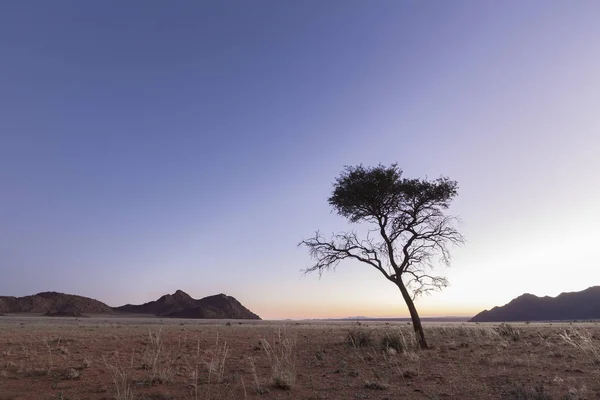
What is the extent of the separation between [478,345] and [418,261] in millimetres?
4591

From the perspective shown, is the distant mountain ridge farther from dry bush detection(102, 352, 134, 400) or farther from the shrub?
dry bush detection(102, 352, 134, 400)

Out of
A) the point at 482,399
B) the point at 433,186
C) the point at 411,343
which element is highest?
the point at 433,186

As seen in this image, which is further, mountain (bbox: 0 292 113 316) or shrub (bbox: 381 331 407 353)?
mountain (bbox: 0 292 113 316)

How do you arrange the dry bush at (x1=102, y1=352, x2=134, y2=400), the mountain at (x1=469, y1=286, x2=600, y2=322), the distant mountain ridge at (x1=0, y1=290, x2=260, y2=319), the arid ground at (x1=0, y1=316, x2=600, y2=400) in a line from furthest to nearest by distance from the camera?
the mountain at (x1=469, y1=286, x2=600, y2=322), the distant mountain ridge at (x1=0, y1=290, x2=260, y2=319), the arid ground at (x1=0, y1=316, x2=600, y2=400), the dry bush at (x1=102, y1=352, x2=134, y2=400)

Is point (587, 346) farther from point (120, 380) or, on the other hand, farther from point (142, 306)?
point (142, 306)

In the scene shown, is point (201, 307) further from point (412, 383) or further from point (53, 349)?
point (412, 383)

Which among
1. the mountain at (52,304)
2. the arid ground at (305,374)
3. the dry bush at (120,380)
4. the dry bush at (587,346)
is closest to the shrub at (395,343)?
the arid ground at (305,374)

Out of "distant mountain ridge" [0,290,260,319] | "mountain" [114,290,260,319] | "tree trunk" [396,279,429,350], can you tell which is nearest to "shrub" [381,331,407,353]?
"tree trunk" [396,279,429,350]

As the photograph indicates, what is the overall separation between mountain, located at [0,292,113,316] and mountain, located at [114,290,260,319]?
11974 millimetres

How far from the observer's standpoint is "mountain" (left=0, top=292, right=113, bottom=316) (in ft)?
418

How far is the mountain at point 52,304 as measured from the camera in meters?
127

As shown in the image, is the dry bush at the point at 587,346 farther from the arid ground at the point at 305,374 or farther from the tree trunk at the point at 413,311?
the tree trunk at the point at 413,311

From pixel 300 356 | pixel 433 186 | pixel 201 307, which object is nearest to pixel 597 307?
pixel 201 307

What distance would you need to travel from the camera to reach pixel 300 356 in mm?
15562
